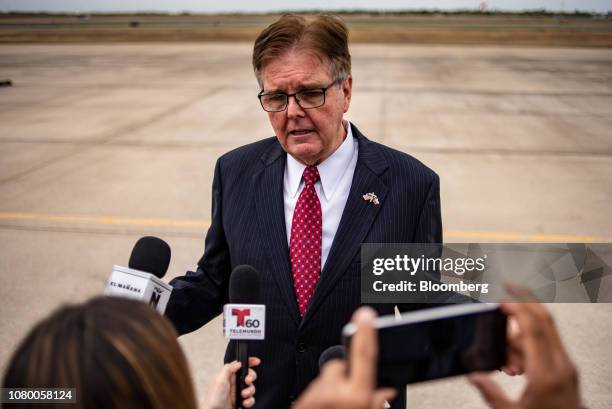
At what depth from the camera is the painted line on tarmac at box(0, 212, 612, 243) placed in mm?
5160

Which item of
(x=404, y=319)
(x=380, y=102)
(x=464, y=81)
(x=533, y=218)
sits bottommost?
(x=404, y=319)

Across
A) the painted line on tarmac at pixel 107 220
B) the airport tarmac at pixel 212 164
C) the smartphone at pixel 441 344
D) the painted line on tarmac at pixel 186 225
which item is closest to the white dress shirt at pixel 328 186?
the smartphone at pixel 441 344

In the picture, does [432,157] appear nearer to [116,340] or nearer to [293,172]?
[293,172]

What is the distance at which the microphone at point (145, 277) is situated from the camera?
142 centimetres

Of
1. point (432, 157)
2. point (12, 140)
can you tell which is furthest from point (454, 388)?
point (12, 140)

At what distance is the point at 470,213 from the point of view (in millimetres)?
5797

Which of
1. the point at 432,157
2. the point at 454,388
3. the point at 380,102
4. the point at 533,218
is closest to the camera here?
the point at 454,388

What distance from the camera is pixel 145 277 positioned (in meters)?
1.45

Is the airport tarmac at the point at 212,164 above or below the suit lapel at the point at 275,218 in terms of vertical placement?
above

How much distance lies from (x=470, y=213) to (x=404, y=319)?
16.9 feet

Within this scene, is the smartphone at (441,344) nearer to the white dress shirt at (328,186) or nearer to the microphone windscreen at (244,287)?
the microphone windscreen at (244,287)

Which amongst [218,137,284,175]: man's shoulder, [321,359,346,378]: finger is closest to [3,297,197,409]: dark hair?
[321,359,346,378]: finger

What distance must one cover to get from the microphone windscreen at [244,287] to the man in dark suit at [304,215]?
1.26 ft

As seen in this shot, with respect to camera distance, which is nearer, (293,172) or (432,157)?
(293,172)
